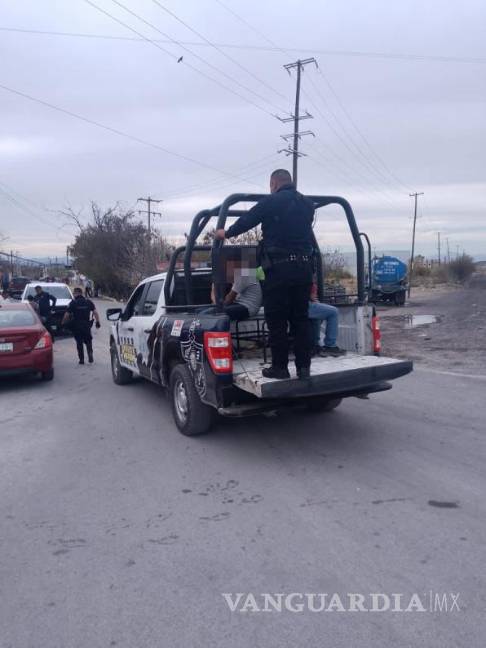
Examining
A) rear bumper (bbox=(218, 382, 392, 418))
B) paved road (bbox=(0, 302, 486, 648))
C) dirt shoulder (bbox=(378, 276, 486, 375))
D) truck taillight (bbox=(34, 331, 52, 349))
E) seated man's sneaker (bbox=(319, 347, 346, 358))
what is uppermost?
seated man's sneaker (bbox=(319, 347, 346, 358))

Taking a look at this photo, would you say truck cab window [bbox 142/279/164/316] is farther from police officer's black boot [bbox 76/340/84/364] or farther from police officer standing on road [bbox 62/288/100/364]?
police officer's black boot [bbox 76/340/84/364]

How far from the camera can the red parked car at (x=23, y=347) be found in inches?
386

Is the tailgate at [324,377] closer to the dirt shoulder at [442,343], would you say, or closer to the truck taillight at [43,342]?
the dirt shoulder at [442,343]

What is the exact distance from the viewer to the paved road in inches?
120

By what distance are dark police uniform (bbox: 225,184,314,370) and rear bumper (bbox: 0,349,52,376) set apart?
5.82 m

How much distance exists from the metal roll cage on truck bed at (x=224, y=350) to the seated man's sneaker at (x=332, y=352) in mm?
115

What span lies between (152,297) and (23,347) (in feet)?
10.5

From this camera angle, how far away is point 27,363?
9961mm

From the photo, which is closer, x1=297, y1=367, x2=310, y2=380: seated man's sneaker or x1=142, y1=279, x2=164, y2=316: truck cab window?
x1=297, y1=367, x2=310, y2=380: seated man's sneaker

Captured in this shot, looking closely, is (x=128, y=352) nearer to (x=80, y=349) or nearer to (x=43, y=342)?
(x=43, y=342)

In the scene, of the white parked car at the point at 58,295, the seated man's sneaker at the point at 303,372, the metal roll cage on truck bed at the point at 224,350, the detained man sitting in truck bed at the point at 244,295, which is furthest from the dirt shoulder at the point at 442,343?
the white parked car at the point at 58,295

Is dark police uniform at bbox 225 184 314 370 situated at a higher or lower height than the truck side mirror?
higher

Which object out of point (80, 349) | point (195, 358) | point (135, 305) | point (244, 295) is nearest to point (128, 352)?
point (135, 305)

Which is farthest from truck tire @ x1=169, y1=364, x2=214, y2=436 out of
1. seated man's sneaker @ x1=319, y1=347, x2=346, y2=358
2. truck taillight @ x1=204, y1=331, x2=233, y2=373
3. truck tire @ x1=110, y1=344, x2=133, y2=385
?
truck tire @ x1=110, y1=344, x2=133, y2=385
